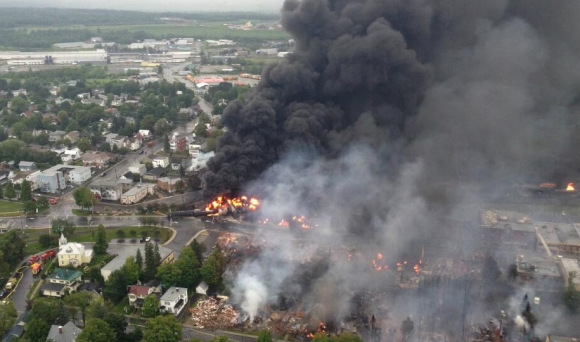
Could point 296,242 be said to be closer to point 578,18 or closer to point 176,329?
point 176,329

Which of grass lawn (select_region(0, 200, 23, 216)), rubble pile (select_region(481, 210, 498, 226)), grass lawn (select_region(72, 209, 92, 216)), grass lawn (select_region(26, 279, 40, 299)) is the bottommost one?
grass lawn (select_region(0, 200, 23, 216))

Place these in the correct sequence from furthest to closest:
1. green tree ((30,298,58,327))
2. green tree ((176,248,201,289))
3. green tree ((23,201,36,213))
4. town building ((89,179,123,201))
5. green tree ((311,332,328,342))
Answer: town building ((89,179,123,201)), green tree ((23,201,36,213)), green tree ((176,248,201,289)), green tree ((30,298,58,327)), green tree ((311,332,328,342))

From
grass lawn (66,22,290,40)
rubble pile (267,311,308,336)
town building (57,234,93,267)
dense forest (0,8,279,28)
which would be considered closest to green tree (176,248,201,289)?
rubble pile (267,311,308,336)

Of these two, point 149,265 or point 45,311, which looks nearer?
point 45,311

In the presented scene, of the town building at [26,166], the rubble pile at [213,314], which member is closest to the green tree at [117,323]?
the rubble pile at [213,314]

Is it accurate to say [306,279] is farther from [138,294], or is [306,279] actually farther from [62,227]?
[62,227]

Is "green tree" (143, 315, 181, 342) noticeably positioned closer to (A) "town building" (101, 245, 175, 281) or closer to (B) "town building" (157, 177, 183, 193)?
(A) "town building" (101, 245, 175, 281)

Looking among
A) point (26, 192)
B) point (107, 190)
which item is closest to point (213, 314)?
point (107, 190)
